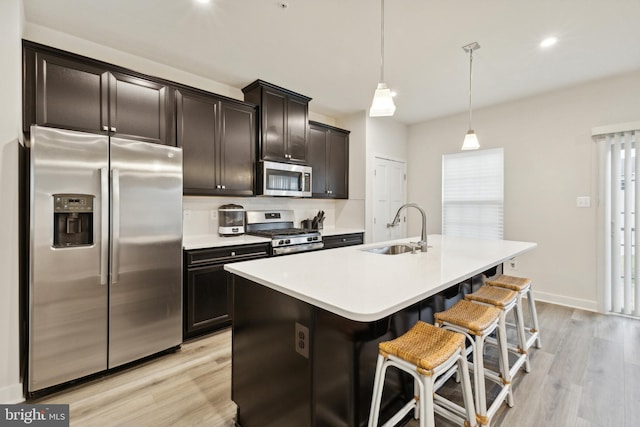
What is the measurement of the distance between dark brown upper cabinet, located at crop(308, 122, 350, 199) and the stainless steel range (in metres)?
0.62

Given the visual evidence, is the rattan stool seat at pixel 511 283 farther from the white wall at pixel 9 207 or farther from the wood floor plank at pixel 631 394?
the white wall at pixel 9 207

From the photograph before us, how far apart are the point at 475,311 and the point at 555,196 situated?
118 inches

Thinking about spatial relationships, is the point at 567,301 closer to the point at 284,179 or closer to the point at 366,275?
the point at 366,275

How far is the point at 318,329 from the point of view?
1180mm

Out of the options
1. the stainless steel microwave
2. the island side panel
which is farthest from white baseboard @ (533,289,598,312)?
the island side panel

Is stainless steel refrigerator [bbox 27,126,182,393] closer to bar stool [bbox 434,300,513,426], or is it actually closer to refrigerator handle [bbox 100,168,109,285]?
refrigerator handle [bbox 100,168,109,285]

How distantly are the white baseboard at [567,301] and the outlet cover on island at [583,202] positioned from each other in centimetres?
115

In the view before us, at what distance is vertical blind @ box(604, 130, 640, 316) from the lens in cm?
310

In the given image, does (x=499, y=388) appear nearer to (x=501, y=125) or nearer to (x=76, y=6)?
(x=501, y=125)

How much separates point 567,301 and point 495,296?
251 cm

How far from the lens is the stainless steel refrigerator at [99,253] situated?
1.80 metres

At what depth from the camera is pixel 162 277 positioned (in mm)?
2311

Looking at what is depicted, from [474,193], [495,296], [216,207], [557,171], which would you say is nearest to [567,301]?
[557,171]

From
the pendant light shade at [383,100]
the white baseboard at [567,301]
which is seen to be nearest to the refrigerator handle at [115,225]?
the pendant light shade at [383,100]
